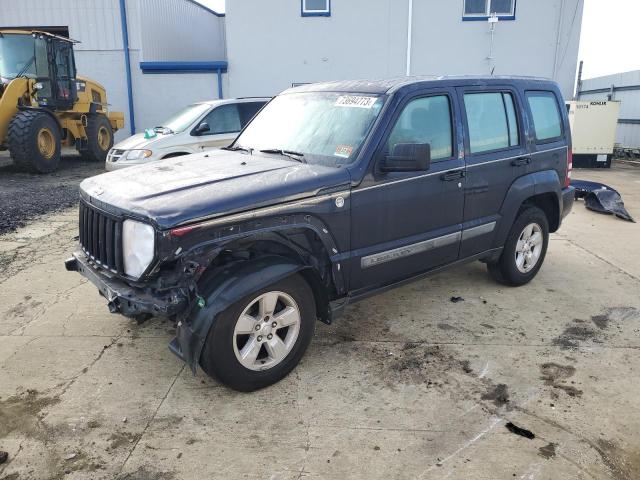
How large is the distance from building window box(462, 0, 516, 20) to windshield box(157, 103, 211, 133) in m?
10.0

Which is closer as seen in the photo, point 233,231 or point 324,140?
point 233,231

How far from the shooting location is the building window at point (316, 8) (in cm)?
1577

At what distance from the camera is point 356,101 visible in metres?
3.91

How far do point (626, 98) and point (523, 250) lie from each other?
51.0 ft

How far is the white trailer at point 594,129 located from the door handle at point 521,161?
34.2 ft

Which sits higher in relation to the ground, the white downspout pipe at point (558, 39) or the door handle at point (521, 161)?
the white downspout pipe at point (558, 39)

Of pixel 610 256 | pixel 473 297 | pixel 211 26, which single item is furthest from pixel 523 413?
pixel 211 26

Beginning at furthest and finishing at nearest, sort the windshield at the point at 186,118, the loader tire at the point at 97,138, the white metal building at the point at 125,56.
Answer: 1. the white metal building at the point at 125,56
2. the loader tire at the point at 97,138
3. the windshield at the point at 186,118

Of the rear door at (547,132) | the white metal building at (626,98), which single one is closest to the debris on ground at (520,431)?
the rear door at (547,132)

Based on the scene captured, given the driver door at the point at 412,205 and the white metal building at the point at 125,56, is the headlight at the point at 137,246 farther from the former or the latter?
the white metal building at the point at 125,56

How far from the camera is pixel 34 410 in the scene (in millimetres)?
3115

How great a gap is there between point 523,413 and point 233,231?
206 centimetres

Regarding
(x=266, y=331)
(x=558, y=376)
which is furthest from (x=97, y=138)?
(x=558, y=376)

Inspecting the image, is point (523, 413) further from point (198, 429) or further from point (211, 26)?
point (211, 26)
